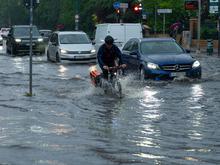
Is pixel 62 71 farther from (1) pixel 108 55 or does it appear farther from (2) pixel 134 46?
(1) pixel 108 55

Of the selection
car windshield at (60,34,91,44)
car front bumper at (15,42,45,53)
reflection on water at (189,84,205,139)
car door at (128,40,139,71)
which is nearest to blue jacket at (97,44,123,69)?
reflection on water at (189,84,205,139)

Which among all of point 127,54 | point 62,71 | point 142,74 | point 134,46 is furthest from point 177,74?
point 62,71

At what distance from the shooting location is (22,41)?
40.8 metres

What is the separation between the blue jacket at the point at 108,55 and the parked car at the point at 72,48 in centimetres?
1483

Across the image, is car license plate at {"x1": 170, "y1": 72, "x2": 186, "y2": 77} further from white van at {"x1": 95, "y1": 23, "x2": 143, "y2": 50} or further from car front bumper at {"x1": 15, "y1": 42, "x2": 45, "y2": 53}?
car front bumper at {"x1": 15, "y1": 42, "x2": 45, "y2": 53}

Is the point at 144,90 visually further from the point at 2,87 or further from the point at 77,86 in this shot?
the point at 2,87

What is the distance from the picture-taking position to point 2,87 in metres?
19.8

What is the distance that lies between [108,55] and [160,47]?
5507 millimetres

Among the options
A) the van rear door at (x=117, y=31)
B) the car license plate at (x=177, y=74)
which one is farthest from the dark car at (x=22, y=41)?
the car license plate at (x=177, y=74)

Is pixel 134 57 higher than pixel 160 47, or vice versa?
pixel 160 47

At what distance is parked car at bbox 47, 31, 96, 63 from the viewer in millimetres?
31875

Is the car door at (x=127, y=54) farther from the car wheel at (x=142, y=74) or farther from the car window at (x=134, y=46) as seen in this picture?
the car wheel at (x=142, y=74)

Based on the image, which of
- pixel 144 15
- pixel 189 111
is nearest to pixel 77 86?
pixel 189 111

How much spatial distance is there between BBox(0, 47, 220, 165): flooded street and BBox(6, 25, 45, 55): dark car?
66.3 ft
